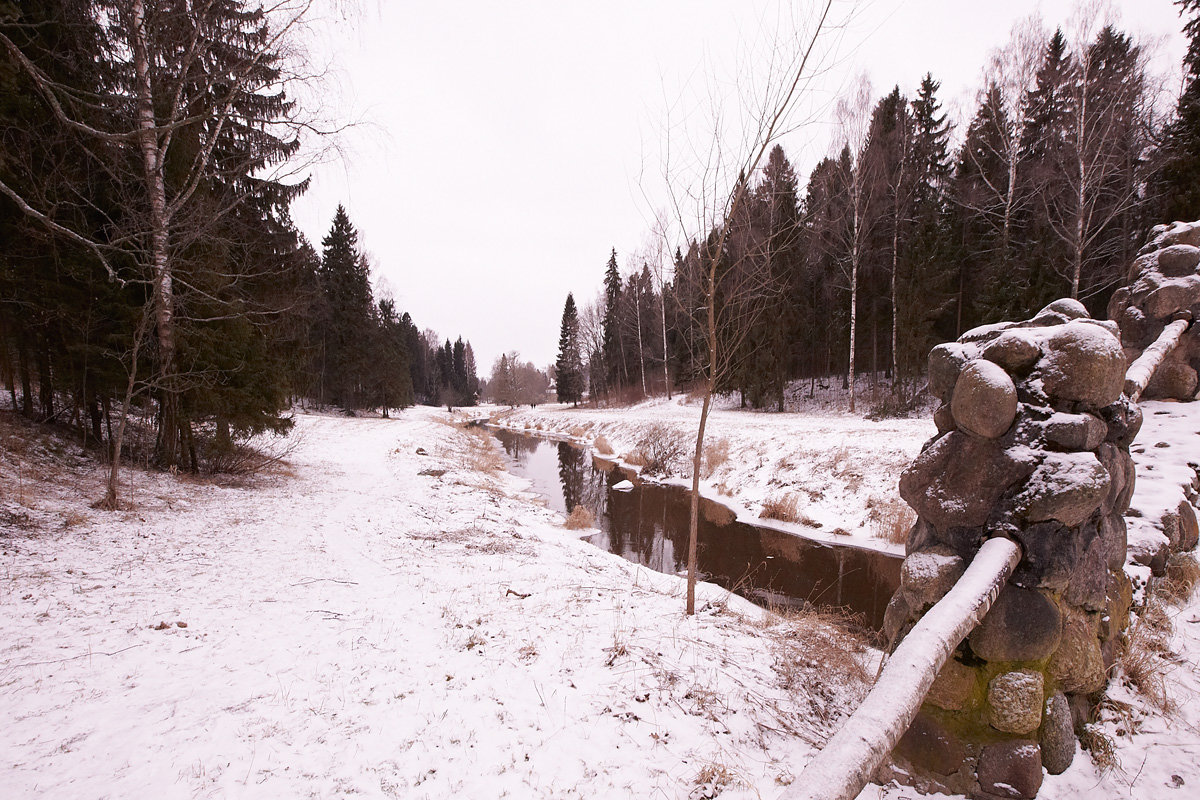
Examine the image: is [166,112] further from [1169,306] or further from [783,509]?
[1169,306]

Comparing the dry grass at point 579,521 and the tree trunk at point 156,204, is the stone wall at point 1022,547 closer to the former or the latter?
the dry grass at point 579,521

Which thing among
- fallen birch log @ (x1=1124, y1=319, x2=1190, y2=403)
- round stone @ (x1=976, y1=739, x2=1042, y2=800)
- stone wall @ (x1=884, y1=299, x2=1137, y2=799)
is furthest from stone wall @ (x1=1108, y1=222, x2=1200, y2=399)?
round stone @ (x1=976, y1=739, x2=1042, y2=800)

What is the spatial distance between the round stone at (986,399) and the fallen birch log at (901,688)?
67 cm

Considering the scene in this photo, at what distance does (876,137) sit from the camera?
16.5 metres

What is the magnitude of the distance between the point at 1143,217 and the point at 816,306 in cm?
1337

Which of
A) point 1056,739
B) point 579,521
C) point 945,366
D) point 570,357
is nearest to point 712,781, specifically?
point 1056,739

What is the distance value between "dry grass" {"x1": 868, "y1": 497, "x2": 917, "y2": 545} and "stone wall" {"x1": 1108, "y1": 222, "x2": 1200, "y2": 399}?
3.85 m

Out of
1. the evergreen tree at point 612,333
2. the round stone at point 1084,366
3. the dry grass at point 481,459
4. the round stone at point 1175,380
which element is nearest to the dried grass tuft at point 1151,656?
the round stone at point 1084,366

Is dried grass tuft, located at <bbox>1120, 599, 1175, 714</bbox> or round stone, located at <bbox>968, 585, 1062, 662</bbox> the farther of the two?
dried grass tuft, located at <bbox>1120, 599, 1175, 714</bbox>

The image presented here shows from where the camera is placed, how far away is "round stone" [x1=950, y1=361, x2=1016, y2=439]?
2.64m

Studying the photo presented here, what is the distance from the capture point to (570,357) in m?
53.8

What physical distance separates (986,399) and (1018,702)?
163 cm

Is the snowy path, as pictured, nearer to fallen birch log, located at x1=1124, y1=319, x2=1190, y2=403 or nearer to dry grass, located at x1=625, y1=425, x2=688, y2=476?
Result: fallen birch log, located at x1=1124, y1=319, x2=1190, y2=403

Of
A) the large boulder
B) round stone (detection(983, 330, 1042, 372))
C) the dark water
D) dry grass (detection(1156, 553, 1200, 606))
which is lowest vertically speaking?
the dark water
